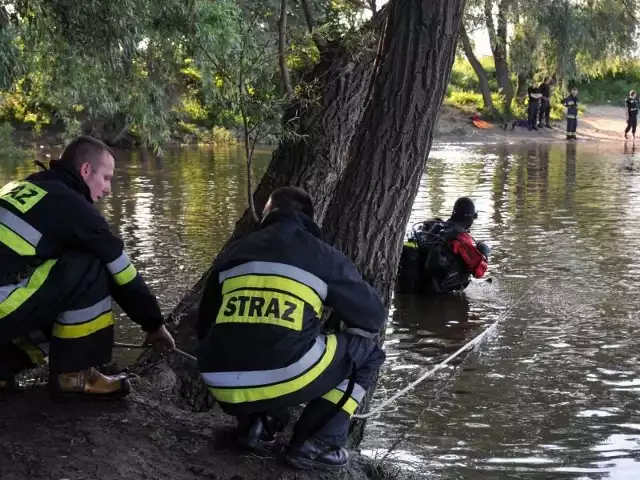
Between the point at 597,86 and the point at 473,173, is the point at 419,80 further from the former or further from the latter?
the point at 597,86

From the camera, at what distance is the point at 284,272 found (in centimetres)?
353

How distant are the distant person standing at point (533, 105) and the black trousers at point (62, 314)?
102 feet

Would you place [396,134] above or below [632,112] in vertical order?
below

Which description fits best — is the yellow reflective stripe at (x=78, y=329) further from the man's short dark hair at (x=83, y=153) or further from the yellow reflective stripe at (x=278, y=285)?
the yellow reflective stripe at (x=278, y=285)

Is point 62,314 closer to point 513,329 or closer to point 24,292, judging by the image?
point 24,292

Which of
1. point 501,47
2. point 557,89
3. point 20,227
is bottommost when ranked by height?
point 20,227

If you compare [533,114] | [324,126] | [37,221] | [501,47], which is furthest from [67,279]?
[501,47]

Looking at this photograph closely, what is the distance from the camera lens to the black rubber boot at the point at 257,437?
3895mm

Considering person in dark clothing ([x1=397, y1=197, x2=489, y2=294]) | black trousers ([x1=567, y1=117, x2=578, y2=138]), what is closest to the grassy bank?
black trousers ([x1=567, y1=117, x2=578, y2=138])

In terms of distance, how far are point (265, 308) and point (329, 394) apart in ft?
1.93

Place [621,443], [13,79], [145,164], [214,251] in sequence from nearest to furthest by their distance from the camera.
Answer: [621,443] → [13,79] → [214,251] → [145,164]

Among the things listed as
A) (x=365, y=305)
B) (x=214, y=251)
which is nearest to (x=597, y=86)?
(x=214, y=251)

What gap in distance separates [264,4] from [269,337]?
4.44 m

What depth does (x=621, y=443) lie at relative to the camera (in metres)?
Result: 5.40
